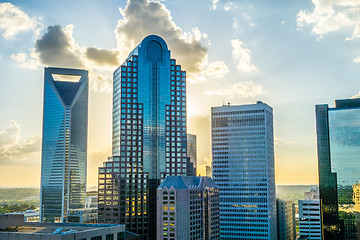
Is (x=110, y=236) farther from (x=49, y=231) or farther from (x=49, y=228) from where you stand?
(x=49, y=228)

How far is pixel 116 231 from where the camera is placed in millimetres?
115250

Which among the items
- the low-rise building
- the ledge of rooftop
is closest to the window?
the low-rise building

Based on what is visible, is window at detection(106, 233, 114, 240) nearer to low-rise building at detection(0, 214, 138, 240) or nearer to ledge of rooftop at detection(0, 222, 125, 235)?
low-rise building at detection(0, 214, 138, 240)

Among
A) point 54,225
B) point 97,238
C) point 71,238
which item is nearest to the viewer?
point 71,238

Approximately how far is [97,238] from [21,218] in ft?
80.5

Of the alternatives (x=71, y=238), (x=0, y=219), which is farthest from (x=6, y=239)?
(x=71, y=238)

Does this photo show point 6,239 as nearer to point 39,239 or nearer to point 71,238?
point 39,239

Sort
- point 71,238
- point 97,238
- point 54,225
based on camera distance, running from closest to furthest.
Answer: point 71,238
point 97,238
point 54,225

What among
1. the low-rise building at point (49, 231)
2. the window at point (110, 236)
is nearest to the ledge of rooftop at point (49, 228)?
the low-rise building at point (49, 231)

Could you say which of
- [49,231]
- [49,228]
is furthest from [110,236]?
[49,228]

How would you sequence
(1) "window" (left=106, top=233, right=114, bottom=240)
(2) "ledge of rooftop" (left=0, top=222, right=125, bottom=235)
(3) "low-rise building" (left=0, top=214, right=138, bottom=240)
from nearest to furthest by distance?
(3) "low-rise building" (left=0, top=214, right=138, bottom=240) → (2) "ledge of rooftop" (left=0, top=222, right=125, bottom=235) → (1) "window" (left=106, top=233, right=114, bottom=240)

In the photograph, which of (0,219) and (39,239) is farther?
(0,219)

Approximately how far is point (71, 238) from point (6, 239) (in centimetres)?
1768

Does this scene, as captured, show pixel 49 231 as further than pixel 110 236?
Yes
